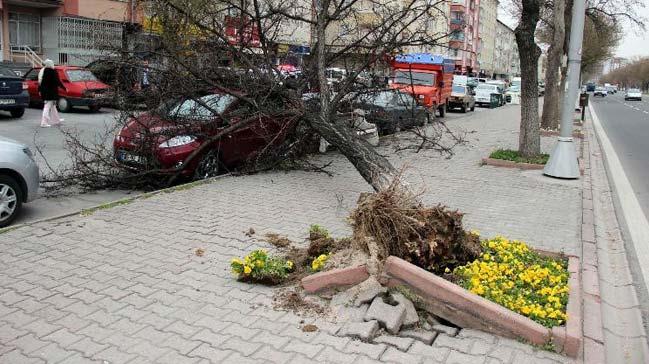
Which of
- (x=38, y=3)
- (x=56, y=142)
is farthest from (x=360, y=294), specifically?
(x=38, y=3)

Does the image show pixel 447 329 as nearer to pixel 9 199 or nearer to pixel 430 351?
pixel 430 351

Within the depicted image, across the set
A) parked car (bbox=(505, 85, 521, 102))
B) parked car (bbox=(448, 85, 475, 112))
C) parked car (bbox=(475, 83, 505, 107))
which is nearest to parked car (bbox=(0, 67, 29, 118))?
parked car (bbox=(448, 85, 475, 112))

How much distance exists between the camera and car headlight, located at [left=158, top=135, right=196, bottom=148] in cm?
880

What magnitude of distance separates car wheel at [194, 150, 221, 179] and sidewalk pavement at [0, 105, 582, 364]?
64cm

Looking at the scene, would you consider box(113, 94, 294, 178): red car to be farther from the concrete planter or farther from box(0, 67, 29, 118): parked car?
box(0, 67, 29, 118): parked car

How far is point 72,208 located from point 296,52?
16.6 feet

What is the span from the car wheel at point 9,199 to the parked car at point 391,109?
595cm

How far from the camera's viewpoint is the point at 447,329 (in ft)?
13.1

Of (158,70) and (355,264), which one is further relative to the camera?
(158,70)

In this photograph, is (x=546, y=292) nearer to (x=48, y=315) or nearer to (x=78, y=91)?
(x=48, y=315)

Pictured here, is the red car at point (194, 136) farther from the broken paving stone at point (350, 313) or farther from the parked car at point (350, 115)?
the broken paving stone at point (350, 313)

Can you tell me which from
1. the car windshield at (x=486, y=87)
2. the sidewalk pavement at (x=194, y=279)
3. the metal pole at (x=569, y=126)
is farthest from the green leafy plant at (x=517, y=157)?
the car windshield at (x=486, y=87)

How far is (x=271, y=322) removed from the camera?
4.05 m

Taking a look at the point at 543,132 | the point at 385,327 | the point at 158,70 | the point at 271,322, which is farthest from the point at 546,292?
the point at 543,132
